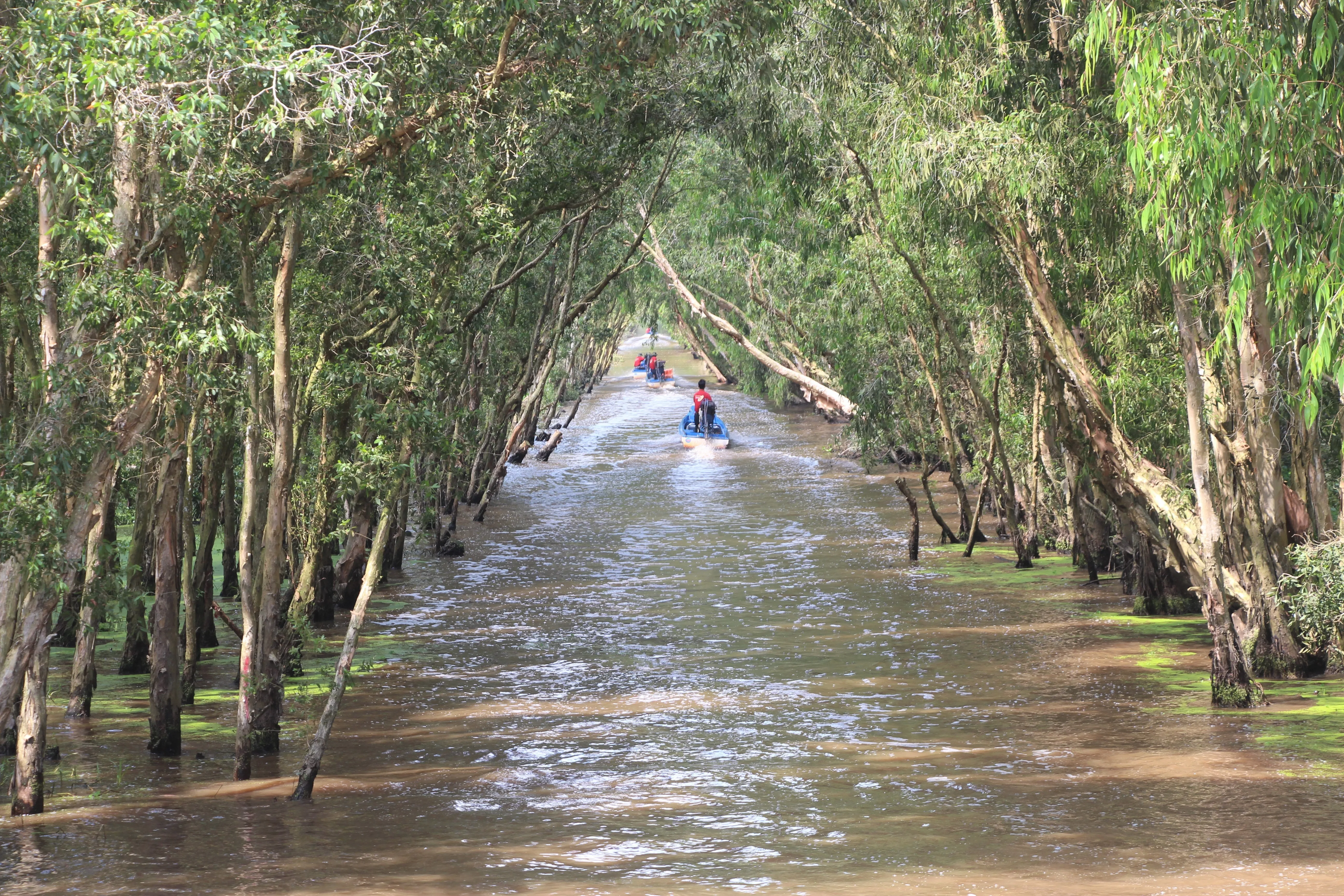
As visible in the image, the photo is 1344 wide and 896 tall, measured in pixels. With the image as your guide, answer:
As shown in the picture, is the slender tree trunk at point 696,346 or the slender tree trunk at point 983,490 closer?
the slender tree trunk at point 983,490

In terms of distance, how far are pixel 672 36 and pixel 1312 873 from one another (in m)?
7.14

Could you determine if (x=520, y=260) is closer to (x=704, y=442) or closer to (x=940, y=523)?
(x=940, y=523)

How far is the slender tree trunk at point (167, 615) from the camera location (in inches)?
360

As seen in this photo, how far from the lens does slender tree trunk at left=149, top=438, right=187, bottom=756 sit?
30.0 ft

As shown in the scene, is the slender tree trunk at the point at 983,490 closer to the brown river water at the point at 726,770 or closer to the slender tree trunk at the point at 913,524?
the slender tree trunk at the point at 913,524

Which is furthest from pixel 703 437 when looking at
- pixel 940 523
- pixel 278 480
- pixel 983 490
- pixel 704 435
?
pixel 278 480

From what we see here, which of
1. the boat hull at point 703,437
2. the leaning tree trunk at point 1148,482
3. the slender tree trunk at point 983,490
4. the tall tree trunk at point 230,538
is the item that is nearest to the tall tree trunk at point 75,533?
the tall tree trunk at point 230,538

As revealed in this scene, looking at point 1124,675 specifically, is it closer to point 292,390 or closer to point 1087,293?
point 1087,293

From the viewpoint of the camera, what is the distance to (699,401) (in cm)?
3856

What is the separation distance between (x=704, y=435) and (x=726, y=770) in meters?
28.6

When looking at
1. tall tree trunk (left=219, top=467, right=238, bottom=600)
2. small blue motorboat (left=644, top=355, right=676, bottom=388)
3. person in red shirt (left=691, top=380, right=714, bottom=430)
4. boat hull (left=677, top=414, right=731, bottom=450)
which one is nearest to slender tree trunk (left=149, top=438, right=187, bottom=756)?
tall tree trunk (left=219, top=467, right=238, bottom=600)

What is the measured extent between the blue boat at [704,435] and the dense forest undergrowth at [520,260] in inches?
717

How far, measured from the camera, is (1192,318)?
34.7ft

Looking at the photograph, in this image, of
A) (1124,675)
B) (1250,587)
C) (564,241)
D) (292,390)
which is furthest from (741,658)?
(564,241)
